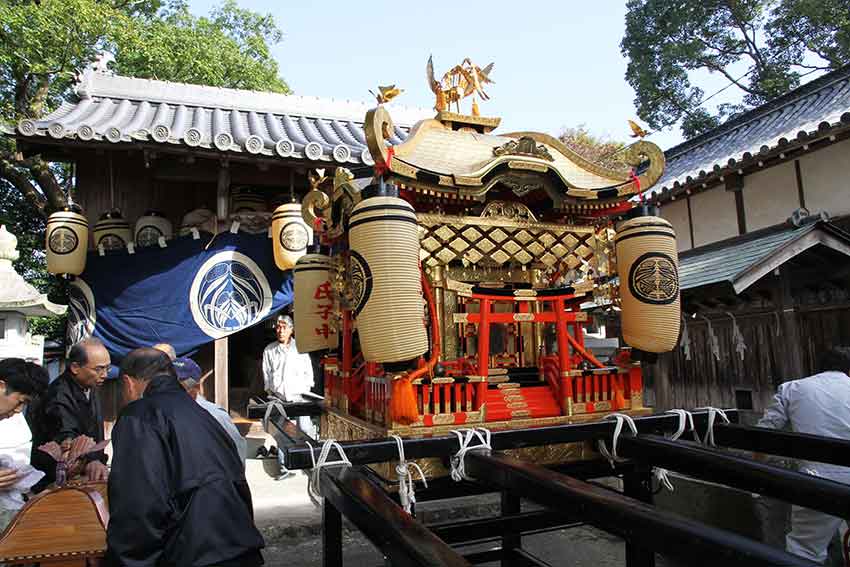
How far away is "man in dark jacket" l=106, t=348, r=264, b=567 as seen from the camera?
87.2 inches

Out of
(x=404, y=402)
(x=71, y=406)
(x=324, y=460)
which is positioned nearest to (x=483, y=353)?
(x=404, y=402)

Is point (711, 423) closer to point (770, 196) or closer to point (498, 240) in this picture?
point (498, 240)

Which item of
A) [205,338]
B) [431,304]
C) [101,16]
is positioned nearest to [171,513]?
[431,304]

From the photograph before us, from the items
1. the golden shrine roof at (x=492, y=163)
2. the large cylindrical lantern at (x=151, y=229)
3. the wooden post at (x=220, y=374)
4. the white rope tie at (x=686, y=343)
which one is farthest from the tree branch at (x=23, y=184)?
the white rope tie at (x=686, y=343)

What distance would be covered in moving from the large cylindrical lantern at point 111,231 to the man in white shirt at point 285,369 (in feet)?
8.21

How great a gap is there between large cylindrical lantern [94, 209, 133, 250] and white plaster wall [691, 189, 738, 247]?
9225mm

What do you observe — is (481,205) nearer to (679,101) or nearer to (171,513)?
(171,513)

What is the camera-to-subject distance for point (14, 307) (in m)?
6.80

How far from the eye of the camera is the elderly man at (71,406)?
3760 millimetres

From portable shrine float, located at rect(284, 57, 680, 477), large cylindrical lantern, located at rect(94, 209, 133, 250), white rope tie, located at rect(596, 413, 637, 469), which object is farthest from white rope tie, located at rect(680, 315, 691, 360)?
large cylindrical lantern, located at rect(94, 209, 133, 250)

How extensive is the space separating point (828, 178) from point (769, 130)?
3.91 meters

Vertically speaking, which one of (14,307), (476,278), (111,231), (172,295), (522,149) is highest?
(111,231)

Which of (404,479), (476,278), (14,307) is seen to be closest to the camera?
(404,479)

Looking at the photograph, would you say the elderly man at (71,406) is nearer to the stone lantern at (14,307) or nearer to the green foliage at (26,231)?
the stone lantern at (14,307)
